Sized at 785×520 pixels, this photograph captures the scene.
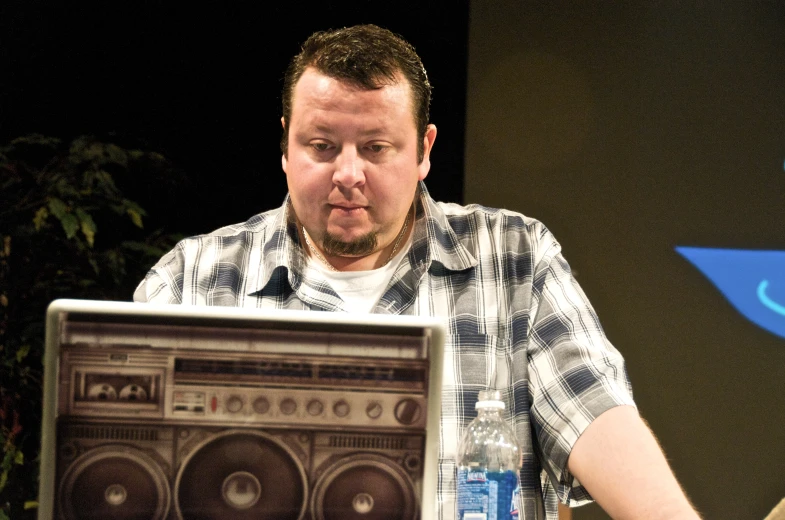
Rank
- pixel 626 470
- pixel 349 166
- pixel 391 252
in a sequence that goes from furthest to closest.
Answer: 1. pixel 391 252
2. pixel 349 166
3. pixel 626 470

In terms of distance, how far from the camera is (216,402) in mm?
754

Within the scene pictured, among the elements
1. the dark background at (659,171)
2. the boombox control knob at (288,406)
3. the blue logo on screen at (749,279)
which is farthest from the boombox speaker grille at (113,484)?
the blue logo on screen at (749,279)

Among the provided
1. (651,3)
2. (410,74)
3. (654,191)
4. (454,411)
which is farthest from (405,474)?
(651,3)

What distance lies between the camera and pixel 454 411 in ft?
4.69

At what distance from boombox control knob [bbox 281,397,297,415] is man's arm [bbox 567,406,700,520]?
0.54m

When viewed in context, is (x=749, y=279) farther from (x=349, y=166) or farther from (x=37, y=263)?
(x=37, y=263)

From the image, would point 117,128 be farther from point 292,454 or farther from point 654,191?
point 292,454

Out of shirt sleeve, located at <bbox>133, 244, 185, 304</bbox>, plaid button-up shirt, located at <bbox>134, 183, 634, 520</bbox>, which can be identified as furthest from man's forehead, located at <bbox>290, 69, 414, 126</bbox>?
shirt sleeve, located at <bbox>133, 244, 185, 304</bbox>

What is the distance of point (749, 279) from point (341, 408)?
2927 mm

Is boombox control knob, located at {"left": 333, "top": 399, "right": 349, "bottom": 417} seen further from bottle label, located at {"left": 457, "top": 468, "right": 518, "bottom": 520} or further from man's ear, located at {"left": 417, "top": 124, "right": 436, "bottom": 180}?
man's ear, located at {"left": 417, "top": 124, "right": 436, "bottom": 180}

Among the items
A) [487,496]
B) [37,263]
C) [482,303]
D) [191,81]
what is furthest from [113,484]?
[191,81]

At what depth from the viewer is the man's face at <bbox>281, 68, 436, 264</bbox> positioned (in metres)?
1.45

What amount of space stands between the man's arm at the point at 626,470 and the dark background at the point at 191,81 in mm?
2014

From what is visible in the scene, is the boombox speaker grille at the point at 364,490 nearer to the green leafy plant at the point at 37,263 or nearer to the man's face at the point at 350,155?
the man's face at the point at 350,155
